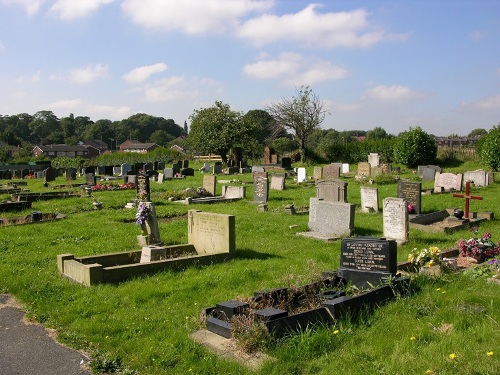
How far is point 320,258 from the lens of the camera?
10188 millimetres

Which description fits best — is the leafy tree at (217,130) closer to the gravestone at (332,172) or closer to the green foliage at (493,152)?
the gravestone at (332,172)

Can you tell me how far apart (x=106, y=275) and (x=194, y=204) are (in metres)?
11.9

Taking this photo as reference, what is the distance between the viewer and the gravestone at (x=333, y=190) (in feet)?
55.0

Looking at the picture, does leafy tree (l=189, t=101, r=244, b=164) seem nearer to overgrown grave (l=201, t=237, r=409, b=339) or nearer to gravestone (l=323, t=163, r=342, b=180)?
gravestone (l=323, t=163, r=342, b=180)

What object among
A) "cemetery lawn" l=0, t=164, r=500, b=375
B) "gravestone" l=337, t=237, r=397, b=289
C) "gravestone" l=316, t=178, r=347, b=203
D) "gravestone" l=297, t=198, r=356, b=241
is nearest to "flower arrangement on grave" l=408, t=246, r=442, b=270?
"cemetery lawn" l=0, t=164, r=500, b=375

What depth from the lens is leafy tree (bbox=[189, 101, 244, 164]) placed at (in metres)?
47.9

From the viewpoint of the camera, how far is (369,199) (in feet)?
57.5

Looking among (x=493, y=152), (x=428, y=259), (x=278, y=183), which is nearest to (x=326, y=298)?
(x=428, y=259)

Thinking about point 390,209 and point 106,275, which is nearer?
point 106,275

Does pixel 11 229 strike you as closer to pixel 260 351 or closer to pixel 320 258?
pixel 320 258

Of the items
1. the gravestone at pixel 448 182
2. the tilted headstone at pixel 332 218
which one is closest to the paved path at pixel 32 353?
the tilted headstone at pixel 332 218

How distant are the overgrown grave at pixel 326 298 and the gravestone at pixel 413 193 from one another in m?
9.15

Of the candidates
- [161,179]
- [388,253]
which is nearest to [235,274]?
[388,253]

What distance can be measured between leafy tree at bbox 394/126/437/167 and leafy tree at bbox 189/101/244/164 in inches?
624
